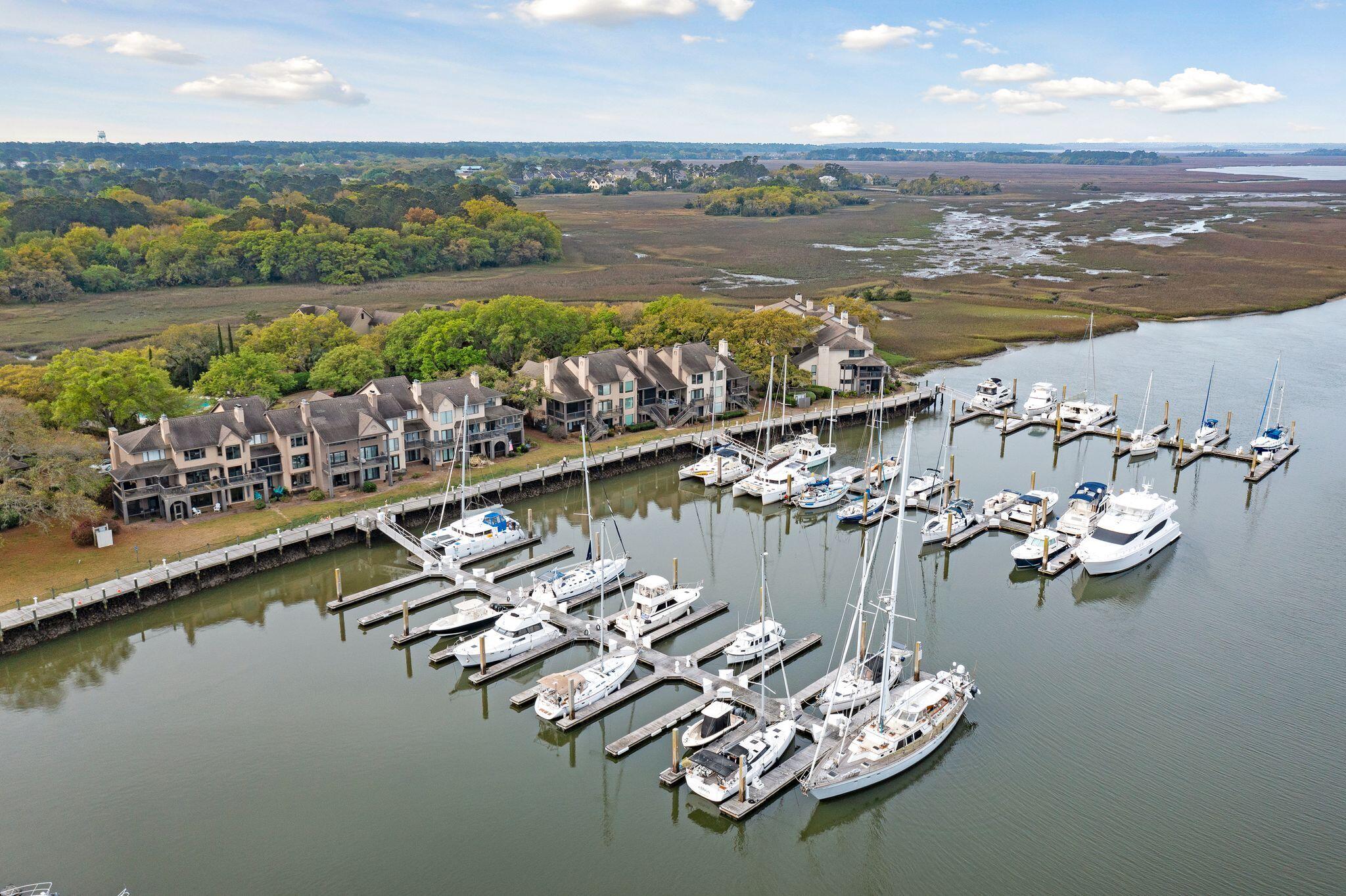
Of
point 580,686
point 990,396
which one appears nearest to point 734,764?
point 580,686

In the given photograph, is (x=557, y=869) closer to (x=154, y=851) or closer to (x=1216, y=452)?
(x=154, y=851)

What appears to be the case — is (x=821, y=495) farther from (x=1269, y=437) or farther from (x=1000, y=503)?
(x=1269, y=437)

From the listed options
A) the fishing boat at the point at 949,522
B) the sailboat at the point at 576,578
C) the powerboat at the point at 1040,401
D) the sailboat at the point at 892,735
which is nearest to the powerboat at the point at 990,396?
the powerboat at the point at 1040,401

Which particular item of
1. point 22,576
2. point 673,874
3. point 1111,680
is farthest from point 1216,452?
point 22,576

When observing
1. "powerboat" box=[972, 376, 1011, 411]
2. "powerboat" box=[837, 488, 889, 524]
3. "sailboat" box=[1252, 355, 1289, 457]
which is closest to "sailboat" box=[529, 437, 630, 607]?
"powerboat" box=[837, 488, 889, 524]

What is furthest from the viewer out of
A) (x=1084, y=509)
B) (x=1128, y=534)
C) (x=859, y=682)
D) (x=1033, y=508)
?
(x=1033, y=508)
